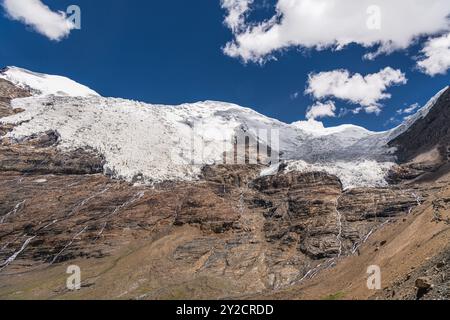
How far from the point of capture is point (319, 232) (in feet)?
288

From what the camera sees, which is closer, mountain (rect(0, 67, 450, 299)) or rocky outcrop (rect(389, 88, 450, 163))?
mountain (rect(0, 67, 450, 299))

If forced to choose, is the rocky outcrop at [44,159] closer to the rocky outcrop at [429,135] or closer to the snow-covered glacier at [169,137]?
the snow-covered glacier at [169,137]

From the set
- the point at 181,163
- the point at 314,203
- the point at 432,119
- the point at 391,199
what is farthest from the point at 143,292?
the point at 432,119

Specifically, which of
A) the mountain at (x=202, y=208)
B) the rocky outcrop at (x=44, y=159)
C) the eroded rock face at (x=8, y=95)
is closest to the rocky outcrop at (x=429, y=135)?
the mountain at (x=202, y=208)

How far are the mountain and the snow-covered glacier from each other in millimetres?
633

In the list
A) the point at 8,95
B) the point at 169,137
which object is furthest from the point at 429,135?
the point at 8,95

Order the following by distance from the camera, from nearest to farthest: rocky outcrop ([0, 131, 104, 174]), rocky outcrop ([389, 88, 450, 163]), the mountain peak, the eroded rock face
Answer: rocky outcrop ([389, 88, 450, 163]), rocky outcrop ([0, 131, 104, 174]), the eroded rock face, the mountain peak

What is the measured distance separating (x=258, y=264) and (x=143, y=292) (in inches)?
774

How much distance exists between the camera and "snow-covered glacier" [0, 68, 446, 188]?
4702 inches

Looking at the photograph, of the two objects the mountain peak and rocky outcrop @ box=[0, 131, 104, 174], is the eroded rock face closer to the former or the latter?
the mountain peak

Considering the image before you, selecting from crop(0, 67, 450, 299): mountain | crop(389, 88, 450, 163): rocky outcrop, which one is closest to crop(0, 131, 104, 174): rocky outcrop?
crop(0, 67, 450, 299): mountain

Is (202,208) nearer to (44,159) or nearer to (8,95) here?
(44,159)

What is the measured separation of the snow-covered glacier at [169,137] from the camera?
119 m
